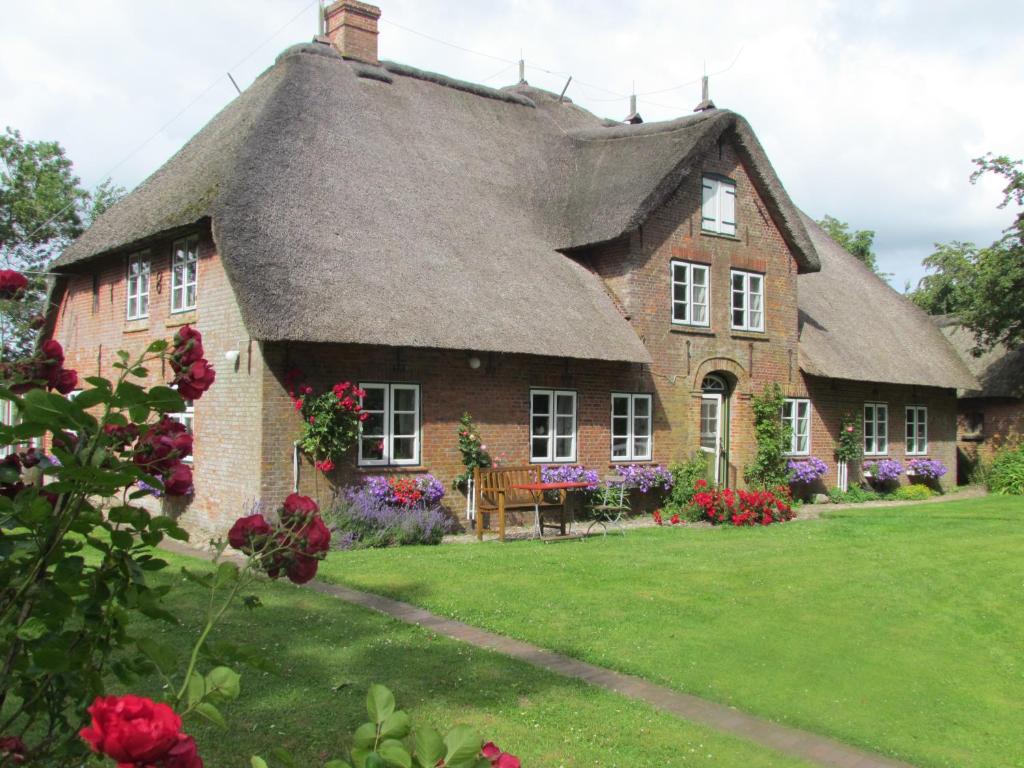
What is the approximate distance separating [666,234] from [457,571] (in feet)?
31.2

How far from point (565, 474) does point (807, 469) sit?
6707 mm

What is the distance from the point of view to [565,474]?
1566cm

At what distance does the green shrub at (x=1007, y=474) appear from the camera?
76.5 feet

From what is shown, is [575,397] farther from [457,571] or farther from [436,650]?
[436,650]

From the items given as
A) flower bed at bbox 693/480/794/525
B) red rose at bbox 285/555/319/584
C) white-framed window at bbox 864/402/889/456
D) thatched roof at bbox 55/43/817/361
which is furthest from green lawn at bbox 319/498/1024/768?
white-framed window at bbox 864/402/889/456

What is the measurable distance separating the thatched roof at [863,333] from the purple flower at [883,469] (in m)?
2.02

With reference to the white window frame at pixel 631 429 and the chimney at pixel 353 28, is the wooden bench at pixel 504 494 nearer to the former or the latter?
the white window frame at pixel 631 429

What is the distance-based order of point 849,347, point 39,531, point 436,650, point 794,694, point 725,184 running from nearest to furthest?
1. point 39,531
2. point 794,694
3. point 436,650
4. point 725,184
5. point 849,347

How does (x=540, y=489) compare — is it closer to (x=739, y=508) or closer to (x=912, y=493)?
(x=739, y=508)

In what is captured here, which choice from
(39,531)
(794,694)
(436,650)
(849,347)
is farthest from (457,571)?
(849,347)

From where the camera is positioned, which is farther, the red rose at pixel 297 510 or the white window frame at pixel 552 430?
the white window frame at pixel 552 430

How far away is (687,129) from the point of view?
17953mm

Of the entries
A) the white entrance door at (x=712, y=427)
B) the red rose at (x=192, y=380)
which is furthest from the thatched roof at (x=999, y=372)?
the red rose at (x=192, y=380)

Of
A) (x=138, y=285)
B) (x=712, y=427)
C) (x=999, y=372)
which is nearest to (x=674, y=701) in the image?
(x=138, y=285)
